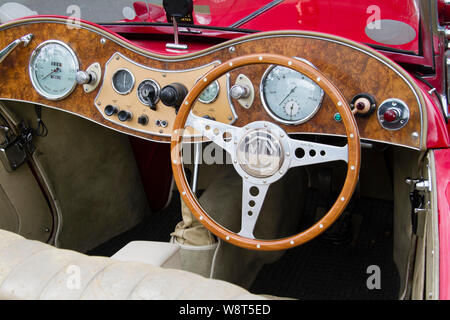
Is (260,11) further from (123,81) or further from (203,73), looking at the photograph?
(123,81)

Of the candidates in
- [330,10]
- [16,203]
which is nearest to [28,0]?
[16,203]

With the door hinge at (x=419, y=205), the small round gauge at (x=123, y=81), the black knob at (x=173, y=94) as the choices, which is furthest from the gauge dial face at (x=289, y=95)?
the small round gauge at (x=123, y=81)

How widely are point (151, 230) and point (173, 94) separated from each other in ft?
4.37

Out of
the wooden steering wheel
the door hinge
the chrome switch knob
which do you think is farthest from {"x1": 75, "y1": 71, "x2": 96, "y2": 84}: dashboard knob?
the door hinge

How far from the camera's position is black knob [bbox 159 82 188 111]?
1.55 m

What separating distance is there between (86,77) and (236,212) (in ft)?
2.53

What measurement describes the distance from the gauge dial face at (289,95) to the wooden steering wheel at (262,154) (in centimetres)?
6

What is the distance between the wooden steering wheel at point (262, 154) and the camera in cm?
134

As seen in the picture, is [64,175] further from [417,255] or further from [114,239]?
[417,255]

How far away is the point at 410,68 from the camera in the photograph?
1.71m

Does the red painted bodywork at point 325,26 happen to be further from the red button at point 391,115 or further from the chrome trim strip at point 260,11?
the red button at point 391,115

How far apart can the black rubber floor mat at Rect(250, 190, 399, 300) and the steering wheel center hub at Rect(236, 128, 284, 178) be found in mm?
978

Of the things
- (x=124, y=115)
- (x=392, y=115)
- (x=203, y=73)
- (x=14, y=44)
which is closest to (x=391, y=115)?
(x=392, y=115)

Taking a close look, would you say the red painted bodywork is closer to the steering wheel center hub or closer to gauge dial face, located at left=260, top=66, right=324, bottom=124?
gauge dial face, located at left=260, top=66, right=324, bottom=124
